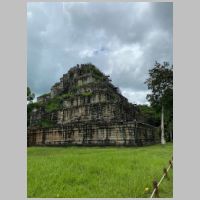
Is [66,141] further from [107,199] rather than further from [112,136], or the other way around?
[107,199]

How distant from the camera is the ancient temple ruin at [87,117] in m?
24.0

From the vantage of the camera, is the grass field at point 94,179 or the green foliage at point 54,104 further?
the green foliage at point 54,104

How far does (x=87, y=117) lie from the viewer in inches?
1112

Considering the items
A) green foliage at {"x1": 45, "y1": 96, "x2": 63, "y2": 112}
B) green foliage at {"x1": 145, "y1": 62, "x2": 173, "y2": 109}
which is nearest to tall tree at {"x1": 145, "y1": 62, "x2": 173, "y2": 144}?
green foliage at {"x1": 145, "y1": 62, "x2": 173, "y2": 109}

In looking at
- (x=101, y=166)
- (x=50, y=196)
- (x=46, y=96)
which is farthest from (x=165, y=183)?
(x=46, y=96)

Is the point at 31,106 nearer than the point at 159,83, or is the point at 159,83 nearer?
the point at 159,83

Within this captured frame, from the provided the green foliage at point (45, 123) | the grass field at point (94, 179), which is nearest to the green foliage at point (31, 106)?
the green foliage at point (45, 123)

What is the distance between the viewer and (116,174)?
34.3 ft

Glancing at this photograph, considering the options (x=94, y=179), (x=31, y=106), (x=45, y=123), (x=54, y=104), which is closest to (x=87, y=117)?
(x=45, y=123)

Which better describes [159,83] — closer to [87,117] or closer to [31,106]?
[87,117]

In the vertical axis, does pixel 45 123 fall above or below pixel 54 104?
below

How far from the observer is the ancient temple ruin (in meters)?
24.0

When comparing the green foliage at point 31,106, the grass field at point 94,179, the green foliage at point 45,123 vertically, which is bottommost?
the grass field at point 94,179

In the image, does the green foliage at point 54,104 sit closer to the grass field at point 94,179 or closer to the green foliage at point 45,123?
the green foliage at point 45,123
